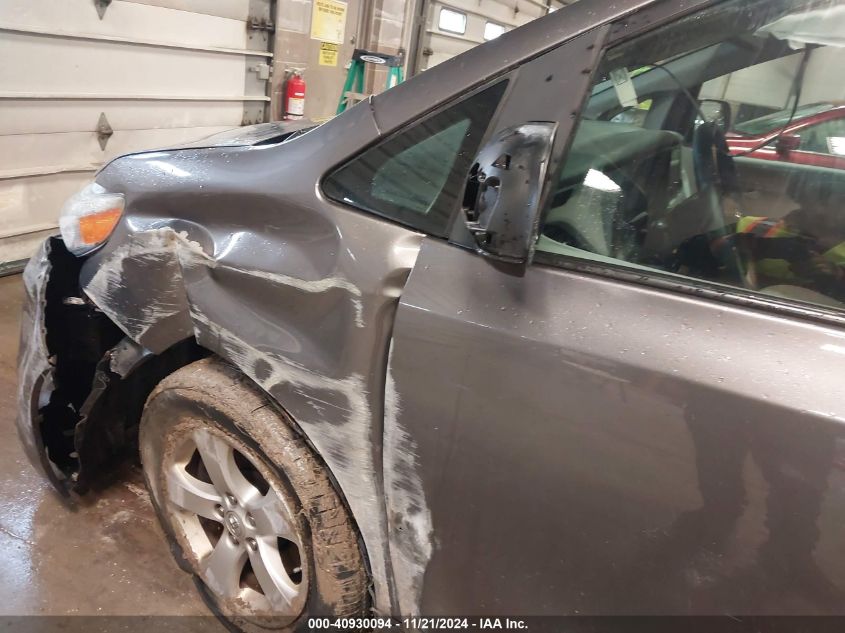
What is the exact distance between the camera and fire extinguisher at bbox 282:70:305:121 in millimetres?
5266

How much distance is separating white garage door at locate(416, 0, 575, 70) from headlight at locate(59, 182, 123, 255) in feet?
18.8

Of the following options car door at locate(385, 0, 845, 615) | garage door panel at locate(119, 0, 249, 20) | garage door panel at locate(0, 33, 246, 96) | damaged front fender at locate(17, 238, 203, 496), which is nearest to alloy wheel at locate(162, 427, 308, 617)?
damaged front fender at locate(17, 238, 203, 496)

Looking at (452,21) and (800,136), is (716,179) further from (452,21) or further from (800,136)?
(452,21)

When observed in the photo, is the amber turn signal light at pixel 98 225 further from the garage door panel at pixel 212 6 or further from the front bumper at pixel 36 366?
the garage door panel at pixel 212 6

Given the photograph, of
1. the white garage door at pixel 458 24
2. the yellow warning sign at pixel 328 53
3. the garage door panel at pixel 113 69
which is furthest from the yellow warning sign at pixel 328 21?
the white garage door at pixel 458 24

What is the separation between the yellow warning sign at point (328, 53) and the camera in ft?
18.4

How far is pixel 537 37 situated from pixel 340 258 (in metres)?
0.57

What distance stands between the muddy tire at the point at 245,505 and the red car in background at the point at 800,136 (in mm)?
1112

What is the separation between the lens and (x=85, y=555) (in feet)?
6.27

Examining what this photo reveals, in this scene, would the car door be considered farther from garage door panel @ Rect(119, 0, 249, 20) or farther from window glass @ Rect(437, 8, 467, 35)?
window glass @ Rect(437, 8, 467, 35)

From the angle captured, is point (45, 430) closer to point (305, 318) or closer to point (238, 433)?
point (238, 433)

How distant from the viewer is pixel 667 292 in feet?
3.31

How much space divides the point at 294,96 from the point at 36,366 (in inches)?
161

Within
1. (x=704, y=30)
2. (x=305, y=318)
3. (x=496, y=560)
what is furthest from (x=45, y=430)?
(x=704, y=30)
